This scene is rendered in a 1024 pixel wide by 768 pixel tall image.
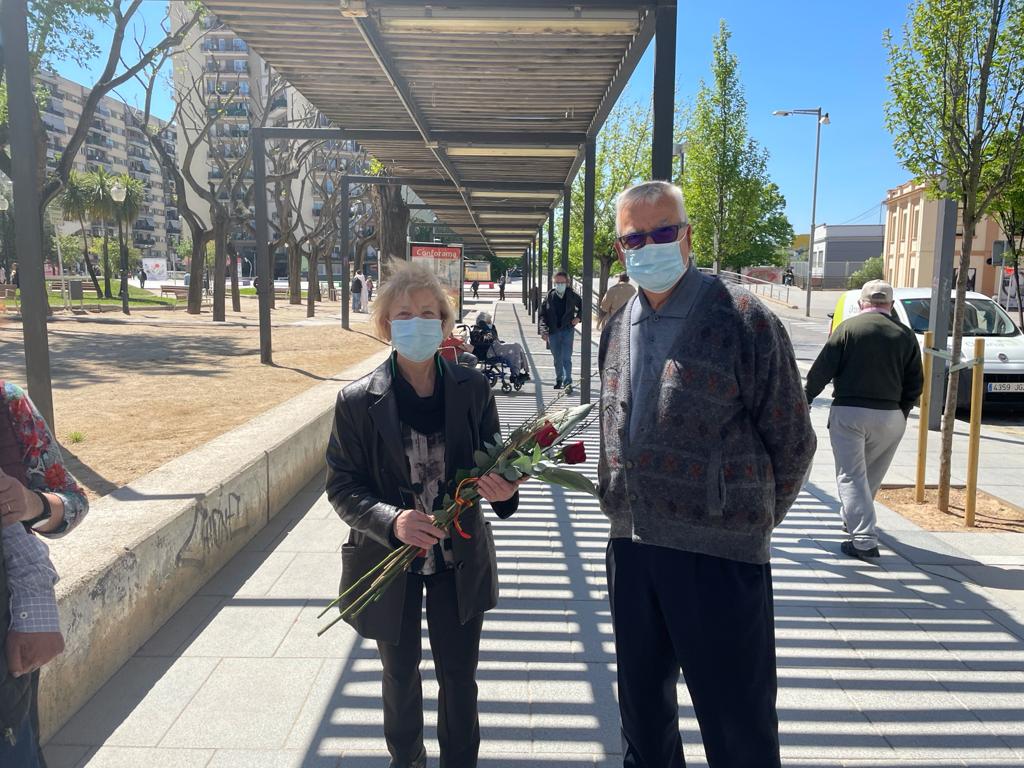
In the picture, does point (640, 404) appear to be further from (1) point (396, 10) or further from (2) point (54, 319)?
(2) point (54, 319)

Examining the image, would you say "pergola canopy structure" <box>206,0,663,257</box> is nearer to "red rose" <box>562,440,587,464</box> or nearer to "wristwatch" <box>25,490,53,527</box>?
"red rose" <box>562,440,587,464</box>

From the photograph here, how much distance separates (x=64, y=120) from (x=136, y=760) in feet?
449

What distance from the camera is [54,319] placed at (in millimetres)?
25453

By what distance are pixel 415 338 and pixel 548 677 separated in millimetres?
1925

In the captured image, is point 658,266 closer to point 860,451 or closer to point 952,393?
point 860,451

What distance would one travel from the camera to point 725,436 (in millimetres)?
2215

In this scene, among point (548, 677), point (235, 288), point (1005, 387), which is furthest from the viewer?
point (235, 288)

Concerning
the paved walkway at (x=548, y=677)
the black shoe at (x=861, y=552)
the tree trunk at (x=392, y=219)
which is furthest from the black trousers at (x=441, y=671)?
the tree trunk at (x=392, y=219)

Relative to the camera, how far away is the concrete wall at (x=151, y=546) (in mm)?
3365

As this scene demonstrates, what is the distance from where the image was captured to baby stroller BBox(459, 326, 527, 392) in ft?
42.1

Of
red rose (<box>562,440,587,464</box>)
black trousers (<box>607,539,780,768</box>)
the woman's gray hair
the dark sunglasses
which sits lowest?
black trousers (<box>607,539,780,768</box>)

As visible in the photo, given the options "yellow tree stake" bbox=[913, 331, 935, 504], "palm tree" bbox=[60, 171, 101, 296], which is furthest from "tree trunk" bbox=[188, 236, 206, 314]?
"yellow tree stake" bbox=[913, 331, 935, 504]

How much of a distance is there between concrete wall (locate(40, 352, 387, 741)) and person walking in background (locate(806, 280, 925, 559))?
12.3ft

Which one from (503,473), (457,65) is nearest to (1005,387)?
(457,65)
